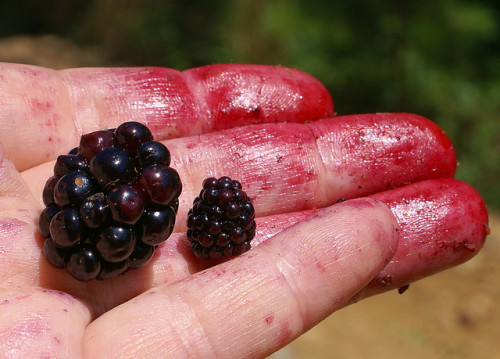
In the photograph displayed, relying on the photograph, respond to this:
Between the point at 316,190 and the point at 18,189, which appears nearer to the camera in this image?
the point at 18,189

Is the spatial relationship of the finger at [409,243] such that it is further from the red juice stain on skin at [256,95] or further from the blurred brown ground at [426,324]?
the blurred brown ground at [426,324]

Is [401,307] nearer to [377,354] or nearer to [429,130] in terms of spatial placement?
[377,354]

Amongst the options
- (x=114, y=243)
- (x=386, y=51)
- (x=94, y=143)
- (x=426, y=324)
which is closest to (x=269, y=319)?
(x=114, y=243)

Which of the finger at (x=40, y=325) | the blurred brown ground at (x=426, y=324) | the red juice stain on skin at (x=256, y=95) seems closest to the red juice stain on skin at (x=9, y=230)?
the finger at (x=40, y=325)

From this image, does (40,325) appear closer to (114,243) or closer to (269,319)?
(114,243)

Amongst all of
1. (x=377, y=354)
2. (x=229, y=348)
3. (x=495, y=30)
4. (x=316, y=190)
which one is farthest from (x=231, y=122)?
(x=495, y=30)

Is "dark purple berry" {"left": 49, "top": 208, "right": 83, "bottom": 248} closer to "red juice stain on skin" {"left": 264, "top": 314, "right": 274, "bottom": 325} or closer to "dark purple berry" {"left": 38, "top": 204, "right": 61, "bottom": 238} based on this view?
"dark purple berry" {"left": 38, "top": 204, "right": 61, "bottom": 238}

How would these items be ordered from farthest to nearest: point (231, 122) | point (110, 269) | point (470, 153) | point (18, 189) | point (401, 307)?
point (470, 153)
point (401, 307)
point (231, 122)
point (18, 189)
point (110, 269)

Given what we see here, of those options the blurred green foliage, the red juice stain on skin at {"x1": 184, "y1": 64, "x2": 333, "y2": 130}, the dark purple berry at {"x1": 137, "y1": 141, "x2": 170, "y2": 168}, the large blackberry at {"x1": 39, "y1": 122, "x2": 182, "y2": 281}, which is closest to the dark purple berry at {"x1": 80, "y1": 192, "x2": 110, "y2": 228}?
the large blackberry at {"x1": 39, "y1": 122, "x2": 182, "y2": 281}
